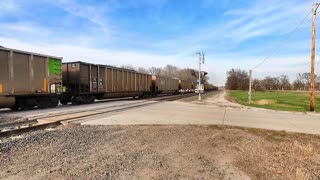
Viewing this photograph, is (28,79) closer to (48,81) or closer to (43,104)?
(48,81)

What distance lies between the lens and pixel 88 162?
556 centimetres

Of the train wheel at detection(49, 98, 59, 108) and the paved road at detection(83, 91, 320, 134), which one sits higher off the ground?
the train wheel at detection(49, 98, 59, 108)

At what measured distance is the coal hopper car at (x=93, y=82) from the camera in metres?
21.9

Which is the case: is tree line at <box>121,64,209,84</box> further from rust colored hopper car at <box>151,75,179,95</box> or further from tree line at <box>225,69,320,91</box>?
rust colored hopper car at <box>151,75,179,95</box>

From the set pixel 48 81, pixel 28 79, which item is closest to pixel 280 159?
pixel 28 79

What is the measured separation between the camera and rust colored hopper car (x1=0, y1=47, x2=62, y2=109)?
14.3 m

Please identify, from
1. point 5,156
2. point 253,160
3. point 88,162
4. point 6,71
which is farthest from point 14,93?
Answer: point 253,160

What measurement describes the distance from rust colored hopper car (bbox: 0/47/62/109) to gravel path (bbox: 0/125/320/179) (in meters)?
7.47

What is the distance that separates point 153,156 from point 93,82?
740 inches

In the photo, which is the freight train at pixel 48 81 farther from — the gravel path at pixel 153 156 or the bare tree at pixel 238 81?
the bare tree at pixel 238 81

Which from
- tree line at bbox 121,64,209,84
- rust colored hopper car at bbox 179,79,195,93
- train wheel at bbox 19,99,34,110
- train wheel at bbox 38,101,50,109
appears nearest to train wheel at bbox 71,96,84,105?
train wheel at bbox 38,101,50,109

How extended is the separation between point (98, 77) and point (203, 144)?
18686mm

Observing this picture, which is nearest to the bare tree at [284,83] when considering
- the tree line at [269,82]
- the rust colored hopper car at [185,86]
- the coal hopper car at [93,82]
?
the tree line at [269,82]

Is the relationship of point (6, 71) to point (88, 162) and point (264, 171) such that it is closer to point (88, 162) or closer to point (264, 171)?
point (88, 162)
